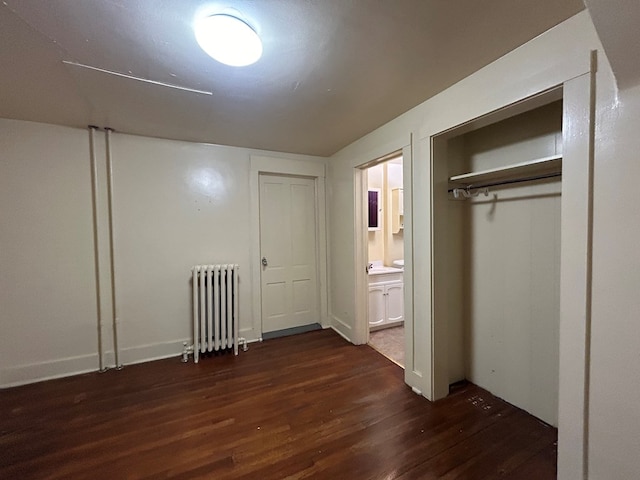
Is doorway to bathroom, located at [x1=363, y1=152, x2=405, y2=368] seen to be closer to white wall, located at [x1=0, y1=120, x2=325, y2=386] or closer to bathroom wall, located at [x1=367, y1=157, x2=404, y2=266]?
bathroom wall, located at [x1=367, y1=157, x2=404, y2=266]

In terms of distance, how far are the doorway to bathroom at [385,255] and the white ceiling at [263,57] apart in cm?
153

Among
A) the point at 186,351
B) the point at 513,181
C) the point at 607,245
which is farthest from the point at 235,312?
the point at 607,245

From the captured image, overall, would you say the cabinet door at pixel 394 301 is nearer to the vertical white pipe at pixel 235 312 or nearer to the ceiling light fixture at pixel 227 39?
the vertical white pipe at pixel 235 312

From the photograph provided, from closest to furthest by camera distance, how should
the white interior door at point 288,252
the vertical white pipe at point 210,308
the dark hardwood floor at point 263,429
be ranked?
the dark hardwood floor at point 263,429, the vertical white pipe at point 210,308, the white interior door at point 288,252

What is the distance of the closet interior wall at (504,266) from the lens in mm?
1802

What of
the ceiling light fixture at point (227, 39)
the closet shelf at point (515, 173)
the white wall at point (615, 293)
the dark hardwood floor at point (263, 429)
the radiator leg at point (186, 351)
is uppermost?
the ceiling light fixture at point (227, 39)

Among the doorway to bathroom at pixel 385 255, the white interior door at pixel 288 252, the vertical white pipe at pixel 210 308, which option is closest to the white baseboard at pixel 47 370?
the vertical white pipe at pixel 210 308

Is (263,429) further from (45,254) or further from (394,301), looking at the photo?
(45,254)

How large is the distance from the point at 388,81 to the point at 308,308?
2.87 m

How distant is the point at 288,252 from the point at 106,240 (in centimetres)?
195

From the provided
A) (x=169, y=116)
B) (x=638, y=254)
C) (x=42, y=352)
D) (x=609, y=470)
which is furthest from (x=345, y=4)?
(x=42, y=352)

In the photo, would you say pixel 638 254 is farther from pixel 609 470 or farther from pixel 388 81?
pixel 388 81

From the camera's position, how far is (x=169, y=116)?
7.54 ft

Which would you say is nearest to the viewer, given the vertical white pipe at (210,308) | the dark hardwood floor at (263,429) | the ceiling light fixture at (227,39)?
the ceiling light fixture at (227,39)
